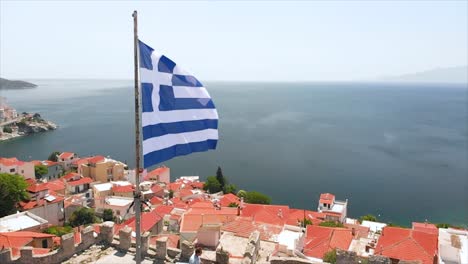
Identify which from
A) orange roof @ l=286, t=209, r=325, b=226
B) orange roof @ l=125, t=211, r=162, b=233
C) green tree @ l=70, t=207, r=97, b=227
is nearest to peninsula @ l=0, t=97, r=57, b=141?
green tree @ l=70, t=207, r=97, b=227

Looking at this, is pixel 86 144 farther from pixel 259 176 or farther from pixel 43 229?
pixel 43 229

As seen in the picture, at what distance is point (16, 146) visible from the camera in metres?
91.7

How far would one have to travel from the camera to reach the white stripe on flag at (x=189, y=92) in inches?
340

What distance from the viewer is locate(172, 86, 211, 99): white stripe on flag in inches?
340

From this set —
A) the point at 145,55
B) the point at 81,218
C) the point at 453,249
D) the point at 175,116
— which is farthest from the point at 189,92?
the point at 81,218

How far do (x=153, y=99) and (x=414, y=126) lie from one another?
146085 mm

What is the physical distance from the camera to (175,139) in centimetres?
862

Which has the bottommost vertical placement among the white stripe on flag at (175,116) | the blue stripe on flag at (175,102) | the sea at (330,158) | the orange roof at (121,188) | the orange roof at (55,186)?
the sea at (330,158)

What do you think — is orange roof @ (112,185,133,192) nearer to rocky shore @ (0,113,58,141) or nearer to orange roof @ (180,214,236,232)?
orange roof @ (180,214,236,232)

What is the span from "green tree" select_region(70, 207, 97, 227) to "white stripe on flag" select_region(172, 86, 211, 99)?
30896 mm

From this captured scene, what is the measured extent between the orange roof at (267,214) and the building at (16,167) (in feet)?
112

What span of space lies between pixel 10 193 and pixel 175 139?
104ft

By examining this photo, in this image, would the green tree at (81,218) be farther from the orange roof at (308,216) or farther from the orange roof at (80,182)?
the orange roof at (308,216)

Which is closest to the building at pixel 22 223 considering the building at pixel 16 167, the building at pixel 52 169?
the building at pixel 16 167
